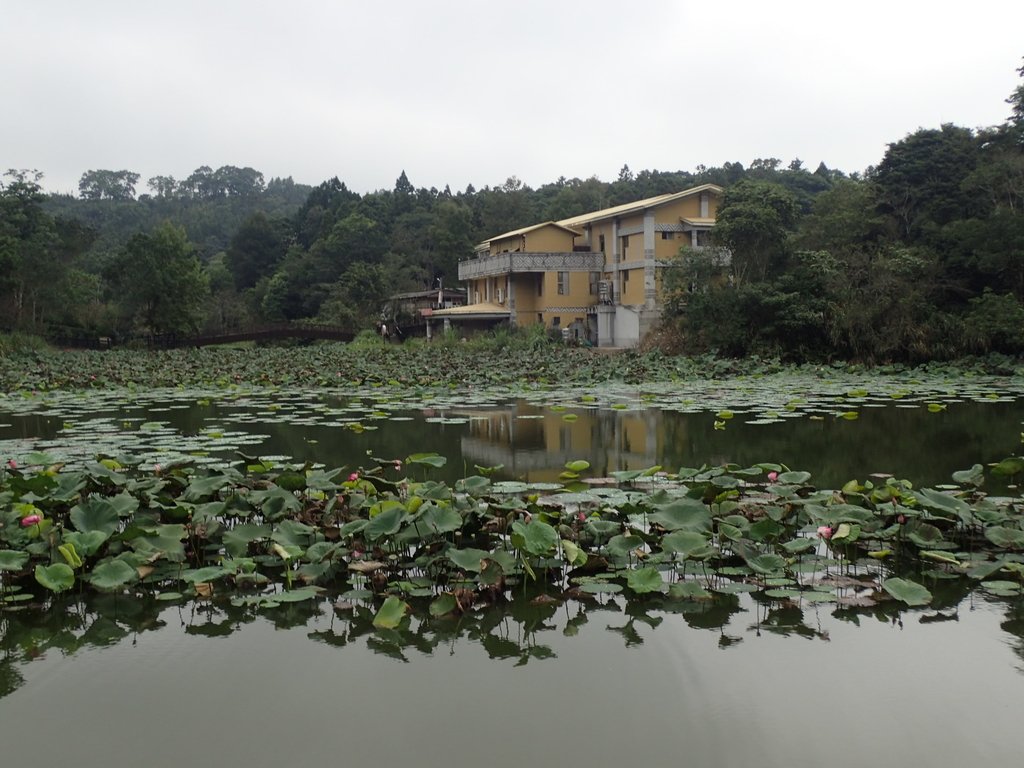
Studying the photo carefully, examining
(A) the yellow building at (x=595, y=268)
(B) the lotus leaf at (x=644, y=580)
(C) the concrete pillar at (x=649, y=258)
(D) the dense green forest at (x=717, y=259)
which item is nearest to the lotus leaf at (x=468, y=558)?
(B) the lotus leaf at (x=644, y=580)

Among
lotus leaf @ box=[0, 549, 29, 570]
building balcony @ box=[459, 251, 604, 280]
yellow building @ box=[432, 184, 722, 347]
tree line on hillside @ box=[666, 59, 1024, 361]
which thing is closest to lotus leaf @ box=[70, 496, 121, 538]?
lotus leaf @ box=[0, 549, 29, 570]

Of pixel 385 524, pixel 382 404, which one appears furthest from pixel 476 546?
pixel 382 404

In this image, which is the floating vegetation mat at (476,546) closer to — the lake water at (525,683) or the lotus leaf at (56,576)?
the lotus leaf at (56,576)

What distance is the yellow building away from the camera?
1340 inches

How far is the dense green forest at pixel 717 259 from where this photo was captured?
66.9ft

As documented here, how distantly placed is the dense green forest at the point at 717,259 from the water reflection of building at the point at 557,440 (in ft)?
37.0

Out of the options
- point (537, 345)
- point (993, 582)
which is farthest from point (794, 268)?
point (993, 582)

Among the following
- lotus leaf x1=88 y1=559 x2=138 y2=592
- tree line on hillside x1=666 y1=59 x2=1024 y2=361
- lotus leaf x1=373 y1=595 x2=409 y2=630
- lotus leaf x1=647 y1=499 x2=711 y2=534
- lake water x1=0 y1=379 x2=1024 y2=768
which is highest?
tree line on hillside x1=666 y1=59 x2=1024 y2=361

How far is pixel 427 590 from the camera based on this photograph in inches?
161

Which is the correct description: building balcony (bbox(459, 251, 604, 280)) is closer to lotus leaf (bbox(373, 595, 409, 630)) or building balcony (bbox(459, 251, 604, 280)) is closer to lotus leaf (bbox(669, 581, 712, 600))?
lotus leaf (bbox(669, 581, 712, 600))

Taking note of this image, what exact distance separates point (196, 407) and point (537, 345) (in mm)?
16076

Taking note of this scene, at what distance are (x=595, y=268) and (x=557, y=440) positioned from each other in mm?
29048

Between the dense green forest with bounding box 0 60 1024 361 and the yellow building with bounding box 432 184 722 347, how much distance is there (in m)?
3.33

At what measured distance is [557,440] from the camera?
31.2ft
